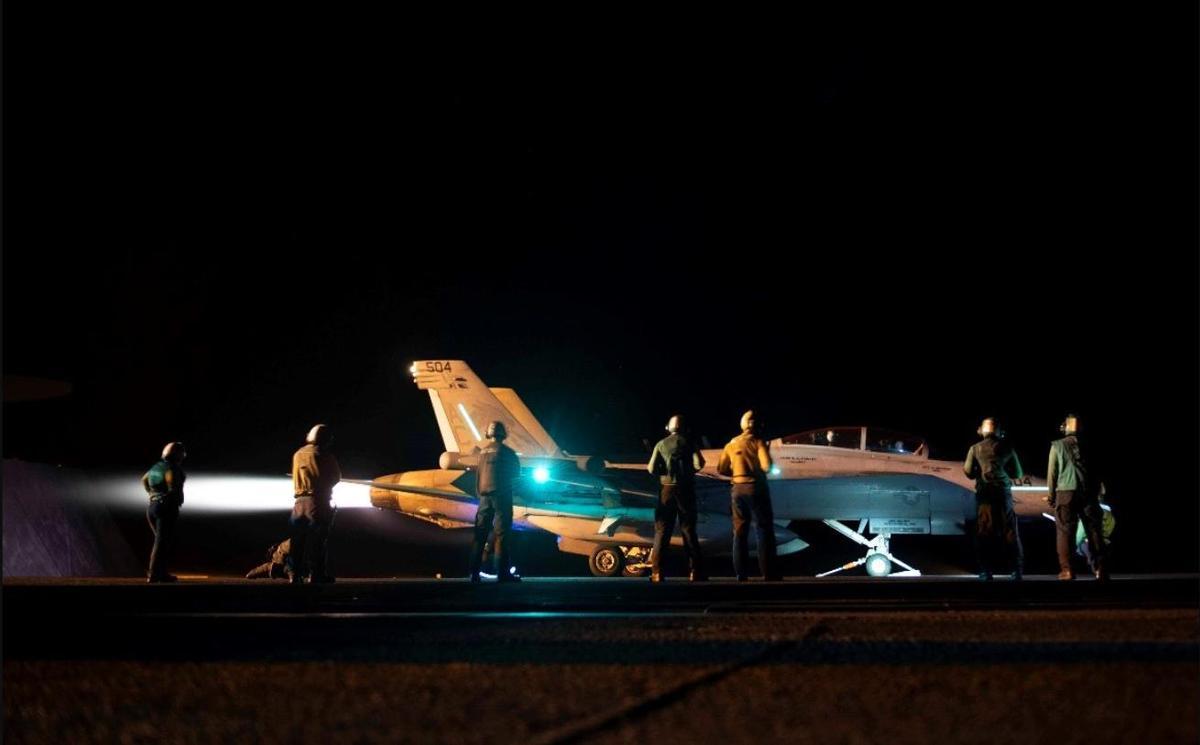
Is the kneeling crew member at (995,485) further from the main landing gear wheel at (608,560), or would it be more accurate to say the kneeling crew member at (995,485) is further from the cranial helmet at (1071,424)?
the main landing gear wheel at (608,560)

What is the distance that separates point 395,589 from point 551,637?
20.3 ft

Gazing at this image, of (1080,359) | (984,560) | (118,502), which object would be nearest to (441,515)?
(118,502)

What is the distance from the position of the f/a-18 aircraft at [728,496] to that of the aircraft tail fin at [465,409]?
6.29 feet

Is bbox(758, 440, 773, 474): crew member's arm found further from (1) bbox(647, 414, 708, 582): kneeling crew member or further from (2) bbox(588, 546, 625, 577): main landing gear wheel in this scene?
(2) bbox(588, 546, 625, 577): main landing gear wheel

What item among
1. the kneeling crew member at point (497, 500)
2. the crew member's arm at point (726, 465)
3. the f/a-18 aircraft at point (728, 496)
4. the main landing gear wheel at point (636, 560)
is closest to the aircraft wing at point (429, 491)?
the f/a-18 aircraft at point (728, 496)

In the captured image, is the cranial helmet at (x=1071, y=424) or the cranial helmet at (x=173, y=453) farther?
the cranial helmet at (x=173, y=453)

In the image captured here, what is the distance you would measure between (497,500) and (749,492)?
281 cm

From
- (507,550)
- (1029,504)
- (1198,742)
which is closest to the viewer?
(1198,742)

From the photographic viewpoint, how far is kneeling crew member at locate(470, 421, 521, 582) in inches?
590

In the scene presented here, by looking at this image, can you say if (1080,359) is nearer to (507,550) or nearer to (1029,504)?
(1029,504)

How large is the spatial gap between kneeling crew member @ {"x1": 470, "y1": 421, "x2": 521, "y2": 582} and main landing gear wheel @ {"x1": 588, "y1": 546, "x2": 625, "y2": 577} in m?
9.24

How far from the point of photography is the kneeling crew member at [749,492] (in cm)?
1470

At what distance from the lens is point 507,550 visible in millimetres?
14961

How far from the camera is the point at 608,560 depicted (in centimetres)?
A: 2447
